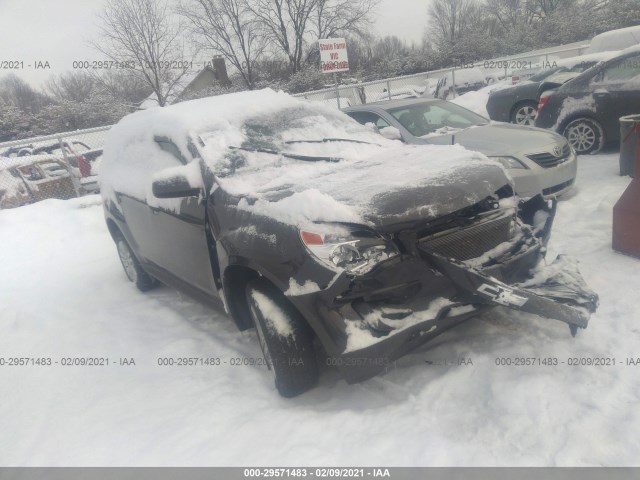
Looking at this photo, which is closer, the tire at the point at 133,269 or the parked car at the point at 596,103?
the tire at the point at 133,269

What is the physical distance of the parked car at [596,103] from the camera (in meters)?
6.89

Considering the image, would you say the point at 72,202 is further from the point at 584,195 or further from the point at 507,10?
the point at 507,10

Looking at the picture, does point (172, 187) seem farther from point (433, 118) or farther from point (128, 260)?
point (433, 118)

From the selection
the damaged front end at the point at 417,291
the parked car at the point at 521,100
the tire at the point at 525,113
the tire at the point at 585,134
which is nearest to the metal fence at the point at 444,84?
the parked car at the point at 521,100

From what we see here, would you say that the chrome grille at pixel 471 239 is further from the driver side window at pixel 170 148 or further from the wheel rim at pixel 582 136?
the wheel rim at pixel 582 136

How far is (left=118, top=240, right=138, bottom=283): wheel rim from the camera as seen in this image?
16.6 feet

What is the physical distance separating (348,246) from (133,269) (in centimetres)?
339

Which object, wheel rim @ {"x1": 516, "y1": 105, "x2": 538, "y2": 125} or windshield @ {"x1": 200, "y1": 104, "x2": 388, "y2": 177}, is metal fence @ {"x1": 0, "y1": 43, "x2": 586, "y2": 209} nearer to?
wheel rim @ {"x1": 516, "y1": 105, "x2": 538, "y2": 125}

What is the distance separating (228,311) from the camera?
129 inches

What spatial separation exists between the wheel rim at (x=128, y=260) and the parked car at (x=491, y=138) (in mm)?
2993

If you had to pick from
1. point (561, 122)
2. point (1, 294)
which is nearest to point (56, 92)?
point (1, 294)

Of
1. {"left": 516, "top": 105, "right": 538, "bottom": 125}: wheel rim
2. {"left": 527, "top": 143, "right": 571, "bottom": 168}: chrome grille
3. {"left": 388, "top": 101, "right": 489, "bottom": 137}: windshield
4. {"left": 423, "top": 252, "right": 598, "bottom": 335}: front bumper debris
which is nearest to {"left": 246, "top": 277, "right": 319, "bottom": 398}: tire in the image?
{"left": 423, "top": 252, "right": 598, "bottom": 335}: front bumper debris

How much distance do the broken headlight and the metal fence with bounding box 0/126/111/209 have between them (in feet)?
27.9

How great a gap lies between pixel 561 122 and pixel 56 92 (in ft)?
48.3
